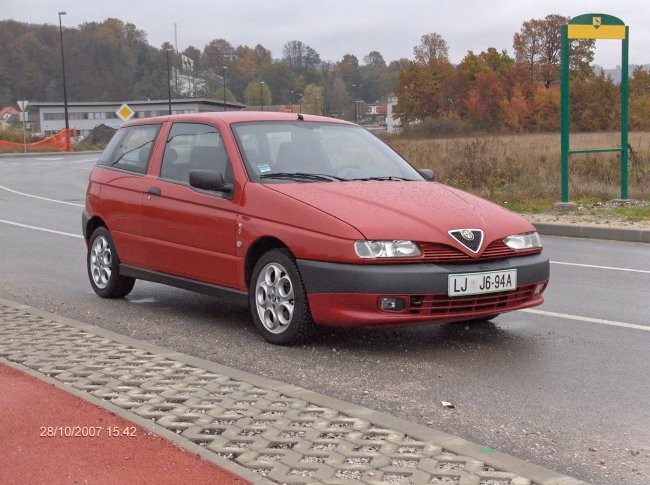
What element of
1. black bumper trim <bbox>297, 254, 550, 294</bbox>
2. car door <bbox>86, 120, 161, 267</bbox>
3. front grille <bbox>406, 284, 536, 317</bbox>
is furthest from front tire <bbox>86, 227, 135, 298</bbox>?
front grille <bbox>406, 284, 536, 317</bbox>

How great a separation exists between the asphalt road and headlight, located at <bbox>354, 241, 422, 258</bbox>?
0.71 metres

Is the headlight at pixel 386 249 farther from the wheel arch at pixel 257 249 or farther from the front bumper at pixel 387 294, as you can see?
the wheel arch at pixel 257 249

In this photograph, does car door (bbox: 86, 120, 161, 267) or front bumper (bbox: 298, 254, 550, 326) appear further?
car door (bbox: 86, 120, 161, 267)

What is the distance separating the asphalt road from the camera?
185 inches

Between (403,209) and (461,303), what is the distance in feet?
2.47

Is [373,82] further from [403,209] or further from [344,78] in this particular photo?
[403,209]

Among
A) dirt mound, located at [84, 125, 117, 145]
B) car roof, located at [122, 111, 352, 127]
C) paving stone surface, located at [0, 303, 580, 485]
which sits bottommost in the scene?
paving stone surface, located at [0, 303, 580, 485]

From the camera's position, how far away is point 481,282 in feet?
20.9

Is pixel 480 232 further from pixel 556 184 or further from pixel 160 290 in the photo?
pixel 556 184

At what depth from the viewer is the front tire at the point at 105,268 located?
8.70 m

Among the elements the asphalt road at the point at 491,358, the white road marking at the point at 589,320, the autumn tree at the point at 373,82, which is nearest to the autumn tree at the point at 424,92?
the autumn tree at the point at 373,82

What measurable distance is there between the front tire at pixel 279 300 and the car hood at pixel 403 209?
49 cm

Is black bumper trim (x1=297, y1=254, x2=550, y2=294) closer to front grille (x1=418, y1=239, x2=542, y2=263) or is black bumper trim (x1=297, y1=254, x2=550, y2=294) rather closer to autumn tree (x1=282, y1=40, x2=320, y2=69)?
front grille (x1=418, y1=239, x2=542, y2=263)

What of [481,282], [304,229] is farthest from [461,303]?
[304,229]
